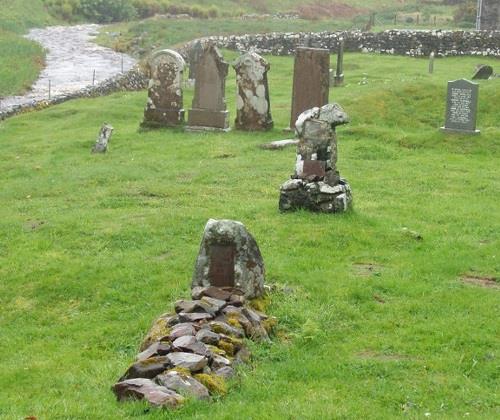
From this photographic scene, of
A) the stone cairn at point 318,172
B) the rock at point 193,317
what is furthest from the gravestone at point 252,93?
the rock at point 193,317

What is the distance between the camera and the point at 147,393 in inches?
301

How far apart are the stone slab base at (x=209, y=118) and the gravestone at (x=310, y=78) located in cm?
200

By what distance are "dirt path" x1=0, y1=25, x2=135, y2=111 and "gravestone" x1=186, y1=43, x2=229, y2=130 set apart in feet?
33.4

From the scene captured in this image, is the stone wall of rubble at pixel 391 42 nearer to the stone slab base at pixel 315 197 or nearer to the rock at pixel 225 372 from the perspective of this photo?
the stone slab base at pixel 315 197

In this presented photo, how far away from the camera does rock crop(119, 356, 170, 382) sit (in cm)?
793

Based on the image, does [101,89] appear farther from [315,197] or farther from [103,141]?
[315,197]

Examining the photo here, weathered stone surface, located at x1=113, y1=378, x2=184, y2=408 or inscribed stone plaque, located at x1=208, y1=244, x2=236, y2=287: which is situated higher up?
inscribed stone plaque, located at x1=208, y1=244, x2=236, y2=287

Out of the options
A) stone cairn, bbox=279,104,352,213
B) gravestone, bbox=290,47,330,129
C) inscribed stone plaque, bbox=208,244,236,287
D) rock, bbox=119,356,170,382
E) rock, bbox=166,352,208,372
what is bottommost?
rock, bbox=119,356,170,382

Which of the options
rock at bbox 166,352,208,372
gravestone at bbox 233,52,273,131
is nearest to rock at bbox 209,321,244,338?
rock at bbox 166,352,208,372

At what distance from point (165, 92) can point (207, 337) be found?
16.4 meters

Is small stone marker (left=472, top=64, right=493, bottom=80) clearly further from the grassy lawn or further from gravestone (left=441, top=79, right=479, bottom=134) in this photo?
gravestone (left=441, top=79, right=479, bottom=134)

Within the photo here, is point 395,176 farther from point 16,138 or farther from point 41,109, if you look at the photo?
point 41,109

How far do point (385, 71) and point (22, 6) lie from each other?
4038 centimetres

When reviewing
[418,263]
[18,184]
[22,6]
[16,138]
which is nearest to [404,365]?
[418,263]
